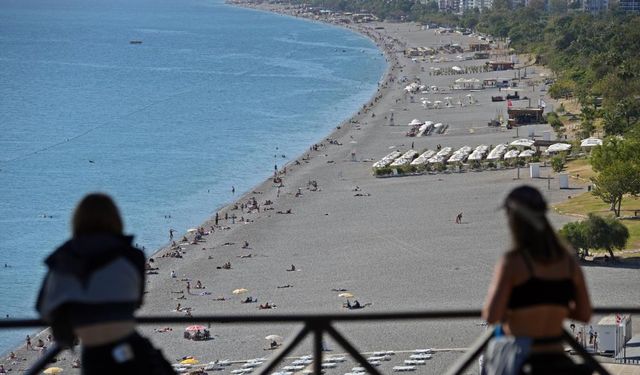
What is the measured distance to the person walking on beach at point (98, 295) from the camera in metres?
4.28

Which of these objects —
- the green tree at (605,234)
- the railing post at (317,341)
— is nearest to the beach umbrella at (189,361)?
the green tree at (605,234)

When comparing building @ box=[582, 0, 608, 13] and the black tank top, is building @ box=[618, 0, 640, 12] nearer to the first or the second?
building @ box=[582, 0, 608, 13]

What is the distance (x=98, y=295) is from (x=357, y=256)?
98.3ft

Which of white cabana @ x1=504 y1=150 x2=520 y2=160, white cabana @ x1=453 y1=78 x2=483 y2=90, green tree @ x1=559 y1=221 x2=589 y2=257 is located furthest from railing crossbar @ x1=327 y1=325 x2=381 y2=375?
white cabana @ x1=453 y1=78 x2=483 y2=90

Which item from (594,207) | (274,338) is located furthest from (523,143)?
(274,338)

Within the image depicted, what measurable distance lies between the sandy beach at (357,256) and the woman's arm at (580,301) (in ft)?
59.0

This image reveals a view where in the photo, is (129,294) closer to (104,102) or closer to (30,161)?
(30,161)

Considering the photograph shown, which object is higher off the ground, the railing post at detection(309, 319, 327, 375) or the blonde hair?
the blonde hair

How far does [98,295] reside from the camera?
4285 mm

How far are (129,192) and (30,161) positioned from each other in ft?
38.1

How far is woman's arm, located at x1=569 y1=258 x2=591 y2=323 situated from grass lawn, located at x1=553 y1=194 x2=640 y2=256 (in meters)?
29.5

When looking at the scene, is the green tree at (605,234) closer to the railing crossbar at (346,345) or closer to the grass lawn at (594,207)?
the grass lawn at (594,207)

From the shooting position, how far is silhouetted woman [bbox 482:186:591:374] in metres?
4.25

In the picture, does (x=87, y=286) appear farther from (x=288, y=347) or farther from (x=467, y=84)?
(x=467, y=84)
